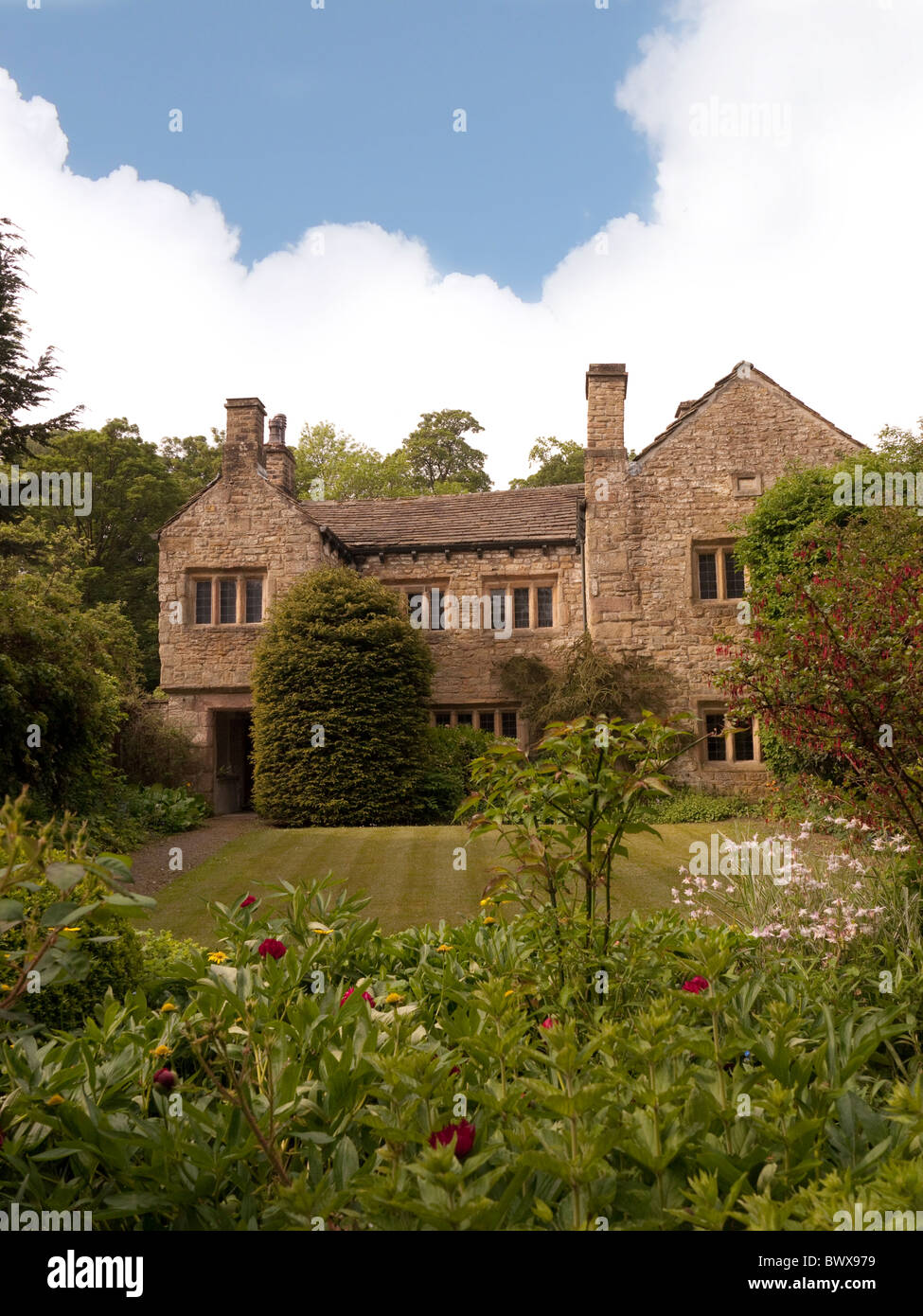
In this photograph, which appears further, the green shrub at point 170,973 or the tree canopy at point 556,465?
the tree canopy at point 556,465

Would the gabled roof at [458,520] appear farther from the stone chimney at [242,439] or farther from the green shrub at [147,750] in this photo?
the green shrub at [147,750]

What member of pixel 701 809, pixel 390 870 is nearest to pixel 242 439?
pixel 390 870

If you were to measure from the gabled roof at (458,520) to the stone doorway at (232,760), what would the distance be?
185 inches

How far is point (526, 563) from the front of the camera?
19.5 metres

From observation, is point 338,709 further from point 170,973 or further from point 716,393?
point 170,973

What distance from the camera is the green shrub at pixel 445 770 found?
16.8 meters

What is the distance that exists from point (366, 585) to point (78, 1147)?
51.2 ft

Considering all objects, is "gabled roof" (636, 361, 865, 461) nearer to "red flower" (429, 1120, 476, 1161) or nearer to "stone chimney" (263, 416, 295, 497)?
"stone chimney" (263, 416, 295, 497)

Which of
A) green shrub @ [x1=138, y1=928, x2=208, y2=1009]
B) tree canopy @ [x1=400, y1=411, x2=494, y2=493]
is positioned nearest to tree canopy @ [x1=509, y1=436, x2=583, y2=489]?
tree canopy @ [x1=400, y1=411, x2=494, y2=493]

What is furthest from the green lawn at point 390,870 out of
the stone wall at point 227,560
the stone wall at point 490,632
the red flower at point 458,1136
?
the red flower at point 458,1136

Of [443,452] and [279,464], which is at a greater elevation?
[443,452]

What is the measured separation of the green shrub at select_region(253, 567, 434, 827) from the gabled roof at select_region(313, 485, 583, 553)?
312cm

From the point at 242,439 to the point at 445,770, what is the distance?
8.40m

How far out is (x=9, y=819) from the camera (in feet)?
5.87
